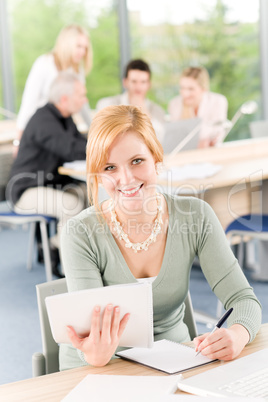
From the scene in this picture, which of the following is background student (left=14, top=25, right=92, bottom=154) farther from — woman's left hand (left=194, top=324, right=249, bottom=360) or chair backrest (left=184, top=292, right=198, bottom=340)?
woman's left hand (left=194, top=324, right=249, bottom=360)

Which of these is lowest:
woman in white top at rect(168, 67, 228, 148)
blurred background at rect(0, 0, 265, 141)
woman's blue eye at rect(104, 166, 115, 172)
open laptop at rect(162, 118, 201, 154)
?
woman's blue eye at rect(104, 166, 115, 172)

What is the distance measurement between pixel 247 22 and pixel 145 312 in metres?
5.27

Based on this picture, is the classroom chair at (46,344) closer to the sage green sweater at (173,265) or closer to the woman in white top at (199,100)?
the sage green sweater at (173,265)

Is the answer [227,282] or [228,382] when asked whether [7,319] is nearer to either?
[227,282]

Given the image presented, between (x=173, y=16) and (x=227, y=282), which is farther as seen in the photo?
(x=173, y=16)

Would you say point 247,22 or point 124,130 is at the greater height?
point 247,22

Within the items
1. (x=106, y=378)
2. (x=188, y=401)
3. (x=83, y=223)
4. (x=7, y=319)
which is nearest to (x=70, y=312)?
(x=106, y=378)

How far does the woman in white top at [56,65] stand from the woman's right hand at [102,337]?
3.72 metres

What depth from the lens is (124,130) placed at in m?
1.57

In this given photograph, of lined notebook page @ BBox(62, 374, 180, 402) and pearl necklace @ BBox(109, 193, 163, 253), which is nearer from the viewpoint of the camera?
lined notebook page @ BBox(62, 374, 180, 402)

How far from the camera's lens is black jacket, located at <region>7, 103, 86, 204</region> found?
398 centimetres

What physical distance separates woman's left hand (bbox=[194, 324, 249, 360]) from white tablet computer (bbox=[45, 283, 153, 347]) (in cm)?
13

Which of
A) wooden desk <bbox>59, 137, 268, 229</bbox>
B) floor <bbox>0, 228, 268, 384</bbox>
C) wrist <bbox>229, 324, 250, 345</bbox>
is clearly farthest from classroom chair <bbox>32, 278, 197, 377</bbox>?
wooden desk <bbox>59, 137, 268, 229</bbox>

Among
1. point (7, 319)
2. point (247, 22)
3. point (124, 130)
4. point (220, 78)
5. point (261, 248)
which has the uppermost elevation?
point (247, 22)
